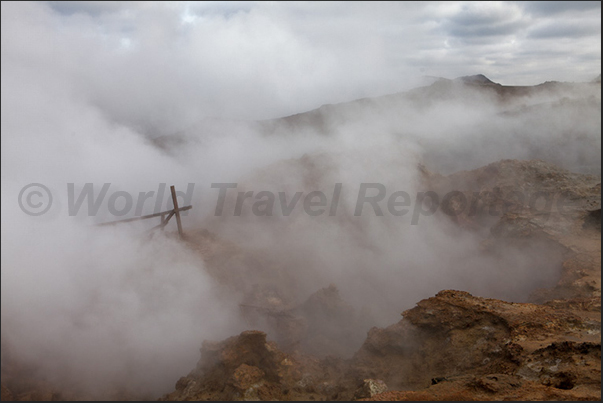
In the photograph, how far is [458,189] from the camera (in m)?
12.5

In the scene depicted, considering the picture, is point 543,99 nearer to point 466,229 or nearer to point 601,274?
point 466,229

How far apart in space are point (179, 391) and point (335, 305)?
401cm

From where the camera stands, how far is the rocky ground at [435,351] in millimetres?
3904

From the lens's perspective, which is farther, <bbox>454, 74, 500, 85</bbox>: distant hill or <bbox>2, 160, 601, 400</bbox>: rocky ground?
<bbox>454, 74, 500, 85</bbox>: distant hill

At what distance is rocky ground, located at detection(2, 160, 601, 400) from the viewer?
12.8ft

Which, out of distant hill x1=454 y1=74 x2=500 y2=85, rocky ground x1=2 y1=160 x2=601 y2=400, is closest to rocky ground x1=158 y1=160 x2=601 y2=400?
rocky ground x1=2 y1=160 x2=601 y2=400

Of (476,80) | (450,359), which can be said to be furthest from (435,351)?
(476,80)

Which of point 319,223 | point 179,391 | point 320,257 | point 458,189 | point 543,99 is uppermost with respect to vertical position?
point 543,99

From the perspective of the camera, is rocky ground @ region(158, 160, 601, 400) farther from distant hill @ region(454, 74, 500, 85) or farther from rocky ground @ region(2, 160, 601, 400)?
distant hill @ region(454, 74, 500, 85)

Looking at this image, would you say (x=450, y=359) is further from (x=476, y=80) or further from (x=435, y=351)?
(x=476, y=80)

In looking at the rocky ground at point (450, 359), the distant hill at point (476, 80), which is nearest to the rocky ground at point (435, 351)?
the rocky ground at point (450, 359)

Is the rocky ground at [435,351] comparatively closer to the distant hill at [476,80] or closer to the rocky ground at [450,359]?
the rocky ground at [450,359]

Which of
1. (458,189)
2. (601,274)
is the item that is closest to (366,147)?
(458,189)

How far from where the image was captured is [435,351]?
5.09 metres
